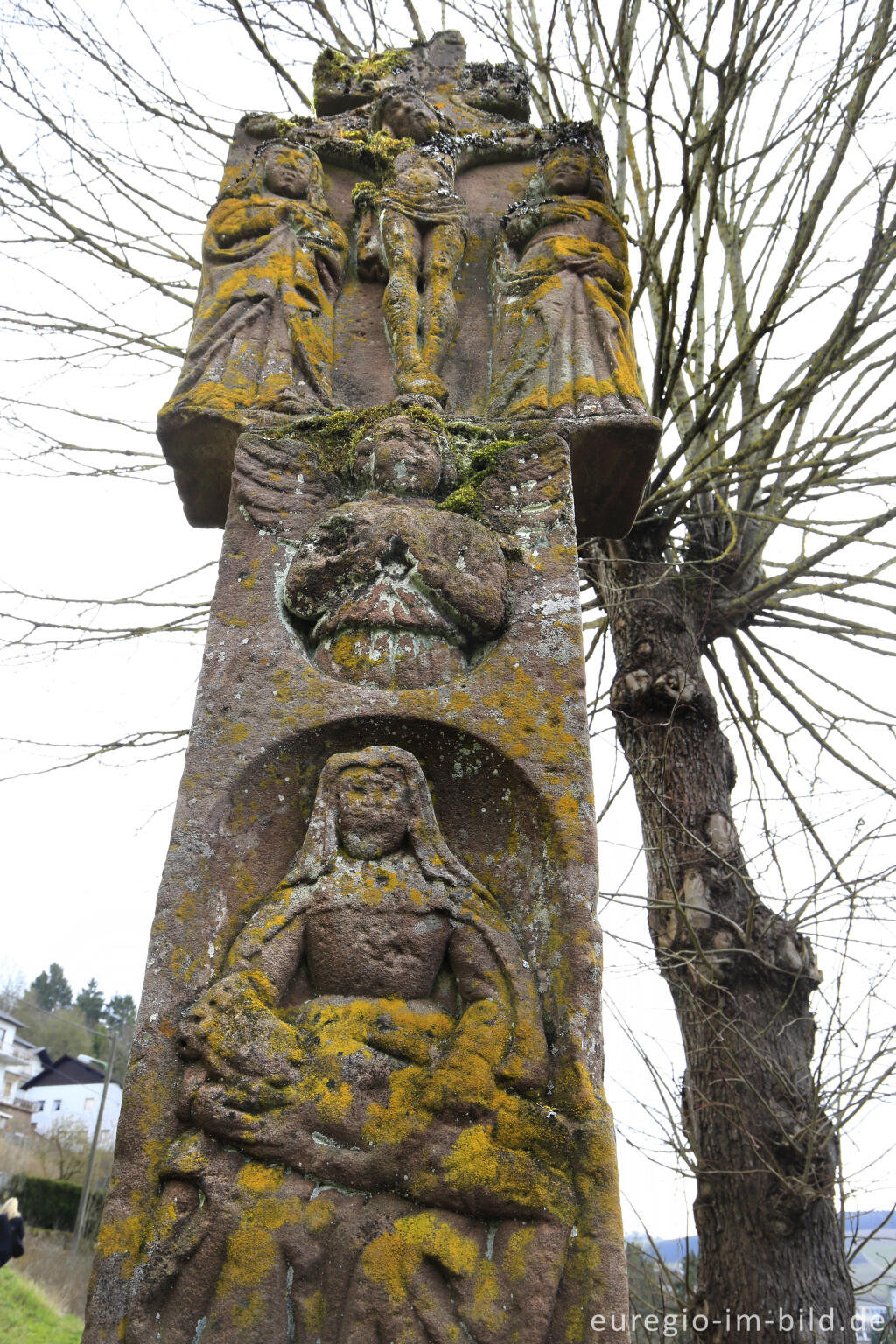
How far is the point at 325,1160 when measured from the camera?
1888 millimetres

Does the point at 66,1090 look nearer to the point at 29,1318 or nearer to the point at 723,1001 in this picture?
the point at 29,1318

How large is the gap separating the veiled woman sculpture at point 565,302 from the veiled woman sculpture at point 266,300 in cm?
64

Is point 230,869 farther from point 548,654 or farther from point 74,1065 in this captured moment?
point 74,1065

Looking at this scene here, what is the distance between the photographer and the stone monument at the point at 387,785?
5.98 feet

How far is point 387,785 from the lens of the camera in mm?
2350

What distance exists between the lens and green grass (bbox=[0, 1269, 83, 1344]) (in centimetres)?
1139

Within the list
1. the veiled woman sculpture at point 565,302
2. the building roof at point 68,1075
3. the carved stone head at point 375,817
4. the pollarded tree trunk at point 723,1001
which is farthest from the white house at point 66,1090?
the carved stone head at point 375,817

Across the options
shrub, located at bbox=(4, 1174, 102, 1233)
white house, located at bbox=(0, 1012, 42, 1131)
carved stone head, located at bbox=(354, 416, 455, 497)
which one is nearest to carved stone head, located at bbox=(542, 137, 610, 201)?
carved stone head, located at bbox=(354, 416, 455, 497)

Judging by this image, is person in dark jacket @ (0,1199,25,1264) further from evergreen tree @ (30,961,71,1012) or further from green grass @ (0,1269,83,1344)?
evergreen tree @ (30,961,71,1012)

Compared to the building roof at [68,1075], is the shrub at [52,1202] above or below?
below

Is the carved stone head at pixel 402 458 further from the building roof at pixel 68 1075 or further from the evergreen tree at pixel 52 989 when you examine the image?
the evergreen tree at pixel 52 989

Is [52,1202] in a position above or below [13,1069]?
below

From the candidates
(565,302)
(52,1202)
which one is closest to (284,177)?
(565,302)

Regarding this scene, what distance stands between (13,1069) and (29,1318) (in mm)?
24604
